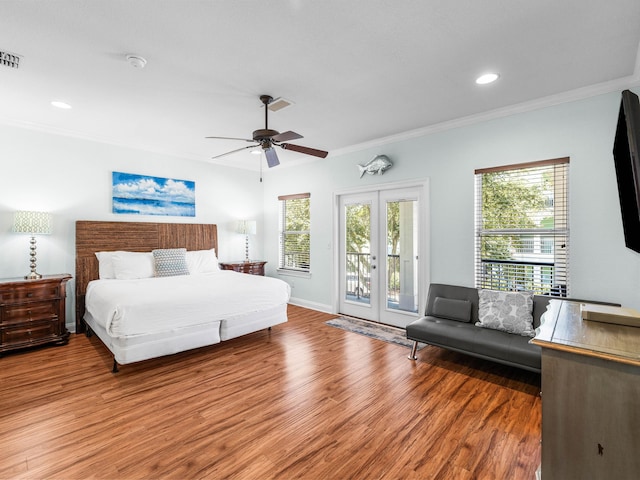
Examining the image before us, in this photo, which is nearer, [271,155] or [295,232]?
[271,155]

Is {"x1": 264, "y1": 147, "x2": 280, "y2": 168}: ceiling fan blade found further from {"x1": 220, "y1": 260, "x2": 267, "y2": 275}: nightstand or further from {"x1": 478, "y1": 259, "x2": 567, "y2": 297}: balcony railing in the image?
{"x1": 478, "y1": 259, "x2": 567, "y2": 297}: balcony railing

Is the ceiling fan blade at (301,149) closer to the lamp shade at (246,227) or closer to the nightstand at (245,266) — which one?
the lamp shade at (246,227)

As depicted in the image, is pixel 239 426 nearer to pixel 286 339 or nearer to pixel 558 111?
pixel 286 339

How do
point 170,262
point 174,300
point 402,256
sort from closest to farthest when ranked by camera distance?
point 174,300 → point 402,256 → point 170,262

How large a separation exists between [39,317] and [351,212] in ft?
14.3

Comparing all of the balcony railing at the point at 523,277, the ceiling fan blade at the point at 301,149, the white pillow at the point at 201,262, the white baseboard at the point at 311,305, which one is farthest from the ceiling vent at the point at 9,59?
the balcony railing at the point at 523,277

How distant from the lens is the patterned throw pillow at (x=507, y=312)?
3092 mm

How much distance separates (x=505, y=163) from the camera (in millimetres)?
3551

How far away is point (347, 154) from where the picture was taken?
516 centimetres

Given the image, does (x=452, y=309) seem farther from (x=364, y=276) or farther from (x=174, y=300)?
(x=174, y=300)

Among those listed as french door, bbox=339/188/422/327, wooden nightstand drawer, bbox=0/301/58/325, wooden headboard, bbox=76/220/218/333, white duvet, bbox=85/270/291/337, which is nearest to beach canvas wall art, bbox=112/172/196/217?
wooden headboard, bbox=76/220/218/333

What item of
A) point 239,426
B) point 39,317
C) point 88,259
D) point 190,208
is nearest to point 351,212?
point 190,208

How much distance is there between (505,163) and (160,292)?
409cm

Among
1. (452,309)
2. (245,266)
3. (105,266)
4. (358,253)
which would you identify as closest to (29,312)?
(105,266)
